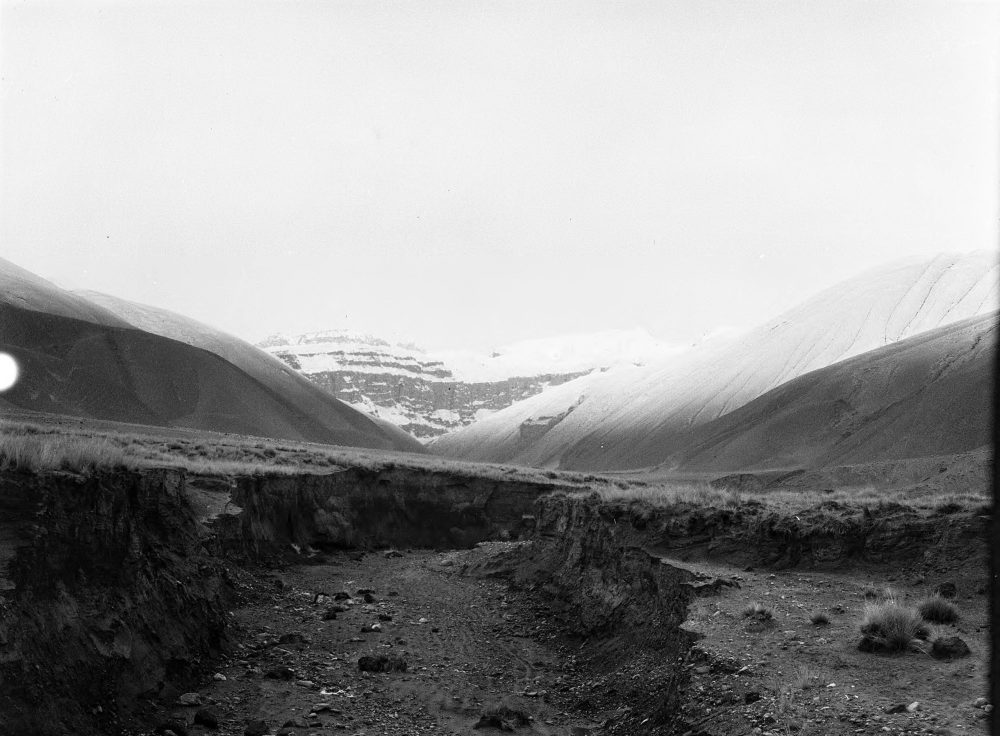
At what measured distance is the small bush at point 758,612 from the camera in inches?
496

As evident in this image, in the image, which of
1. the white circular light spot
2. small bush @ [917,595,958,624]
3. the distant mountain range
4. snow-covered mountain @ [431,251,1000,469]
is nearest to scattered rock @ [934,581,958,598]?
small bush @ [917,595,958,624]

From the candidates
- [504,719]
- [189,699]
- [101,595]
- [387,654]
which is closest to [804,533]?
[504,719]

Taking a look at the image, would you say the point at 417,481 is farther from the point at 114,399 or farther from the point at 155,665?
the point at 114,399

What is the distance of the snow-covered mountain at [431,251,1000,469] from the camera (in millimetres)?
92625

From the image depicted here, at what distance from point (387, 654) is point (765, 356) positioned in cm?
9767

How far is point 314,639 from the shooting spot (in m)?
15.3

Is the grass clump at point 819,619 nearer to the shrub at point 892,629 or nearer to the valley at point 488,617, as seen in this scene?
the valley at point 488,617

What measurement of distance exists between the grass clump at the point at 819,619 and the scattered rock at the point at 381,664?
6.99 meters

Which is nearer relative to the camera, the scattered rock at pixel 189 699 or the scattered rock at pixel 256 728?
the scattered rock at pixel 256 728

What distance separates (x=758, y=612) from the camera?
12.7 m

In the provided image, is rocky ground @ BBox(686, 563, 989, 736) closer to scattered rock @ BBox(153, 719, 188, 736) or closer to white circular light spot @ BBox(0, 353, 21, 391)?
scattered rock @ BBox(153, 719, 188, 736)

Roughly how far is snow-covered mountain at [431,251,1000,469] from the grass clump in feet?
262

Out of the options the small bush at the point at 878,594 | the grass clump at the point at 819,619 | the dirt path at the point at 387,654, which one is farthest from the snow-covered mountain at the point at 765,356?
the grass clump at the point at 819,619

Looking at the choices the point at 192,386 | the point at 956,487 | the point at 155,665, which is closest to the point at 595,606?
the point at 155,665
